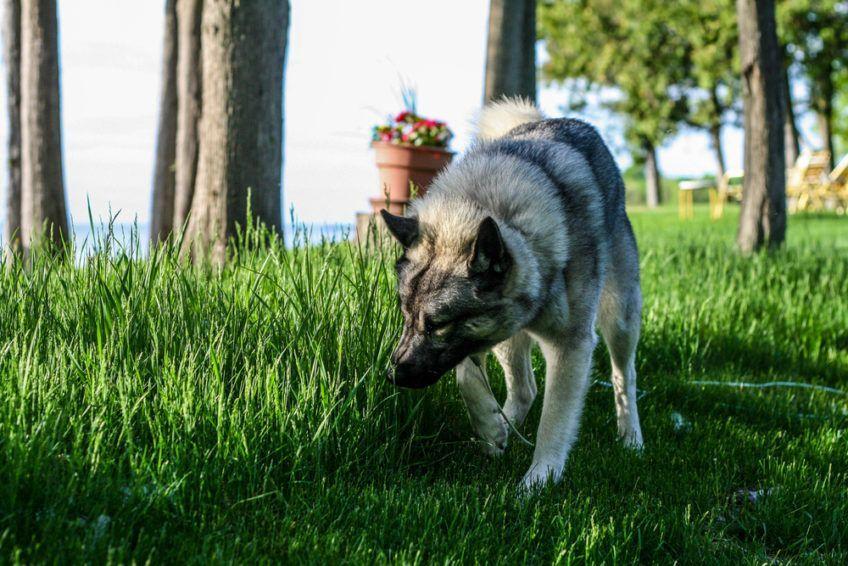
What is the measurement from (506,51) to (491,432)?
7.45 meters

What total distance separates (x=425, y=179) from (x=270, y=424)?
19.1 feet

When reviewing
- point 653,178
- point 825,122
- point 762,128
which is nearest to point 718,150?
point 653,178

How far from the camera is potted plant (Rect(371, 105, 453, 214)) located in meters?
8.48

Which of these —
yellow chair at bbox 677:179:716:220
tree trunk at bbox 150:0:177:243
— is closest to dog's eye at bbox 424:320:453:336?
tree trunk at bbox 150:0:177:243

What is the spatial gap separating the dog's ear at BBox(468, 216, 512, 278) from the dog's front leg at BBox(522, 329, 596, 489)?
0.60 meters

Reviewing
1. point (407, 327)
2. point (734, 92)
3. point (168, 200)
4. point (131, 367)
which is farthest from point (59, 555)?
point (734, 92)

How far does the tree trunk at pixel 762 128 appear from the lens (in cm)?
1000

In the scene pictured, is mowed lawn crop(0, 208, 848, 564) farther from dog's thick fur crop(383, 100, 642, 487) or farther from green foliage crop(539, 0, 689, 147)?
green foliage crop(539, 0, 689, 147)

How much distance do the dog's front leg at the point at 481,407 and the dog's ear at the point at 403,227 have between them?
66 cm

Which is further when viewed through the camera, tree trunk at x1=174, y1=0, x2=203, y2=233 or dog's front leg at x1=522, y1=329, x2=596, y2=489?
tree trunk at x1=174, y1=0, x2=203, y2=233

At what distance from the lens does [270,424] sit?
317 centimetres

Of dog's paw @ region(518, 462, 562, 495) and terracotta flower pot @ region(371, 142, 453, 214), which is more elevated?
terracotta flower pot @ region(371, 142, 453, 214)

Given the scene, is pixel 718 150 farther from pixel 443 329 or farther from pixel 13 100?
pixel 443 329

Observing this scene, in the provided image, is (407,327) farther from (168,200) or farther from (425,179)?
(168,200)
